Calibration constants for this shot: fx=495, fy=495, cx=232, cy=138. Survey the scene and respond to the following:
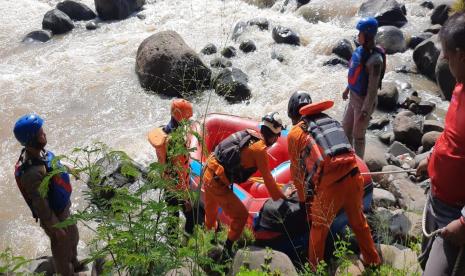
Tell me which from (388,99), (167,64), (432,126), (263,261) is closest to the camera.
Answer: (263,261)

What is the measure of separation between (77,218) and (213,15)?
11.1m

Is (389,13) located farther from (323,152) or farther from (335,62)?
(323,152)

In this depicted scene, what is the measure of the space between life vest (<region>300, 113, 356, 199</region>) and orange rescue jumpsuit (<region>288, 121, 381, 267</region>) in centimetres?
2

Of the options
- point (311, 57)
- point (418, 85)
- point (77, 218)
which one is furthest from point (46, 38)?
point (77, 218)

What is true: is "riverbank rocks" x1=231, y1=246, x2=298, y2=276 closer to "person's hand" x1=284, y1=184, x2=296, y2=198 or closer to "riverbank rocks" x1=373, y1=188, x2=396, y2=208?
"person's hand" x1=284, y1=184, x2=296, y2=198

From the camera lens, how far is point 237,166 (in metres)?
3.98

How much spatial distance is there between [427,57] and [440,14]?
2.12m

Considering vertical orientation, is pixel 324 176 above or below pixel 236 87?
above

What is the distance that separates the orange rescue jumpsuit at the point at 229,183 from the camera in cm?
395

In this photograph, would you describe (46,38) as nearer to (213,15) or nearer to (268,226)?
(213,15)

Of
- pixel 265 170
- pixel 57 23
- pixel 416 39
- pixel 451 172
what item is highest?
pixel 451 172

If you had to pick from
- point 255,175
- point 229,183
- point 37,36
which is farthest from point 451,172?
point 37,36

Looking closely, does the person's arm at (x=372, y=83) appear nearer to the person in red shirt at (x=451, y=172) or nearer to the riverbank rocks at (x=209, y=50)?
the person in red shirt at (x=451, y=172)

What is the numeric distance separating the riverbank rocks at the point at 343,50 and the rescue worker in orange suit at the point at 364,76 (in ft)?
14.9
